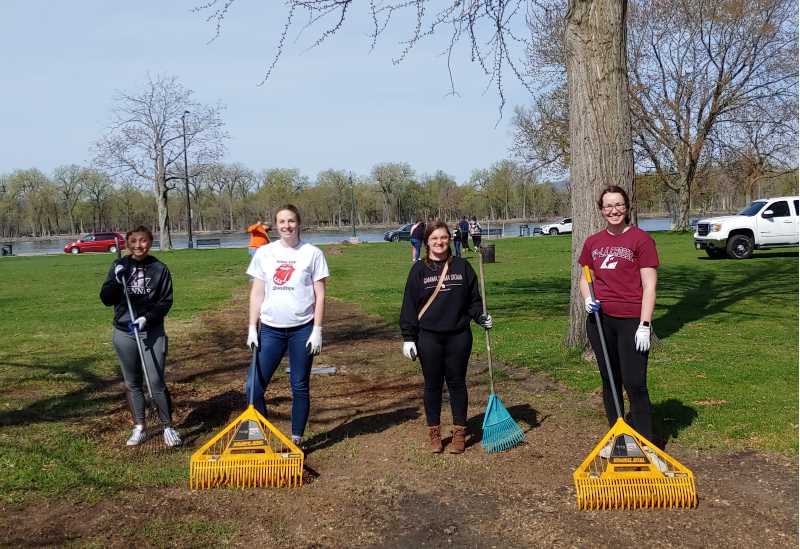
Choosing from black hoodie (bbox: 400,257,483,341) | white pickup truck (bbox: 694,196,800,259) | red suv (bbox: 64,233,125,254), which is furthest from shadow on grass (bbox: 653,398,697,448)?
red suv (bbox: 64,233,125,254)

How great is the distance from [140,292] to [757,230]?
22.3 m

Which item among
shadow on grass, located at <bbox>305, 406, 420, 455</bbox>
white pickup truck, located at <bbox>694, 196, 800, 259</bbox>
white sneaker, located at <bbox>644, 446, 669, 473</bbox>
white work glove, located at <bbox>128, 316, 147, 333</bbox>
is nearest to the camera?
white sneaker, located at <bbox>644, 446, 669, 473</bbox>

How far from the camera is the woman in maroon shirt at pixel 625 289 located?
182 inches

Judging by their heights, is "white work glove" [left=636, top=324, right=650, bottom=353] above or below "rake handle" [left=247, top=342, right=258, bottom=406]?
above

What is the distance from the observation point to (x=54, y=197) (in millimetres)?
97125

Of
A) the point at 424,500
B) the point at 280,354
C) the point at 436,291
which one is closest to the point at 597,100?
the point at 436,291

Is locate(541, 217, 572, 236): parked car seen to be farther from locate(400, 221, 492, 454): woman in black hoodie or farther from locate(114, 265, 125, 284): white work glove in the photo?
locate(114, 265, 125, 284): white work glove

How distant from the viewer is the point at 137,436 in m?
5.61

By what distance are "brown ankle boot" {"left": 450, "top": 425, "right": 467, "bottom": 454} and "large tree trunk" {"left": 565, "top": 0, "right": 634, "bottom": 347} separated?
3.00 meters

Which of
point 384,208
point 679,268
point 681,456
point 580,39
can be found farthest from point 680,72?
point 384,208

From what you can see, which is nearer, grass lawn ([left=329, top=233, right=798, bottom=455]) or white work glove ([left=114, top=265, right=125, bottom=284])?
white work glove ([left=114, top=265, right=125, bottom=284])

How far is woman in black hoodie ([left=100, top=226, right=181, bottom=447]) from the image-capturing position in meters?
5.49

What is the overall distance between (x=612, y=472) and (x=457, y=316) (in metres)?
1.48

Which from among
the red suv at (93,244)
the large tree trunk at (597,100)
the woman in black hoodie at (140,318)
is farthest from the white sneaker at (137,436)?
the red suv at (93,244)
